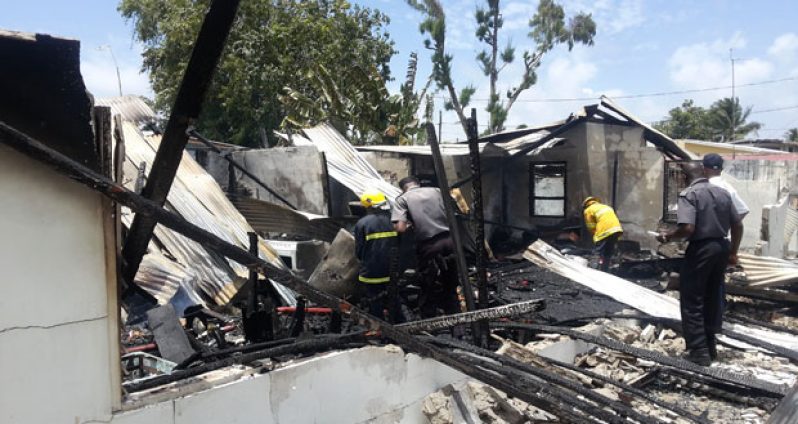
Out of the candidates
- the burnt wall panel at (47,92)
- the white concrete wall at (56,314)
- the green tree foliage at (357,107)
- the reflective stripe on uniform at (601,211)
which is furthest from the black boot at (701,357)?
the green tree foliage at (357,107)

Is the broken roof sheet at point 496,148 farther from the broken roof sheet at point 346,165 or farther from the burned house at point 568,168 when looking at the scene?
the broken roof sheet at point 346,165

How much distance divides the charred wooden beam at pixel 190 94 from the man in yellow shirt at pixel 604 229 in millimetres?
7355

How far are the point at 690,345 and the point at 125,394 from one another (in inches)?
175

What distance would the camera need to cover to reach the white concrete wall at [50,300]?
7.01 ft

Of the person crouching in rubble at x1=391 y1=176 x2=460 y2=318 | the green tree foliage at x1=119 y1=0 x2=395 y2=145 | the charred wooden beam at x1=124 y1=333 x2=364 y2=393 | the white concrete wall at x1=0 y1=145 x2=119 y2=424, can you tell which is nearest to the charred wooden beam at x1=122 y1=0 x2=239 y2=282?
the white concrete wall at x1=0 y1=145 x2=119 y2=424

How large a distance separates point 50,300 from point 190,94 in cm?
93

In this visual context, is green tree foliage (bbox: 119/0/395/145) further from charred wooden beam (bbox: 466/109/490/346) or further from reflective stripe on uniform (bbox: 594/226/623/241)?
charred wooden beam (bbox: 466/109/490/346)

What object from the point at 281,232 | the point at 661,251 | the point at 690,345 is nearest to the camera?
the point at 690,345

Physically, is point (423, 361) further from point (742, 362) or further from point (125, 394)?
point (742, 362)

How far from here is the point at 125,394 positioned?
2496 mm

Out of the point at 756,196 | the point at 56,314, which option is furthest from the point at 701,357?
the point at 756,196

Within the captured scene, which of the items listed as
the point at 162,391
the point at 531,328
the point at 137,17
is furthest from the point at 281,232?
the point at 137,17

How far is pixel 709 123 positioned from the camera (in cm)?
4200

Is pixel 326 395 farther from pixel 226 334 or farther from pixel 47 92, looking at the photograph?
pixel 226 334
